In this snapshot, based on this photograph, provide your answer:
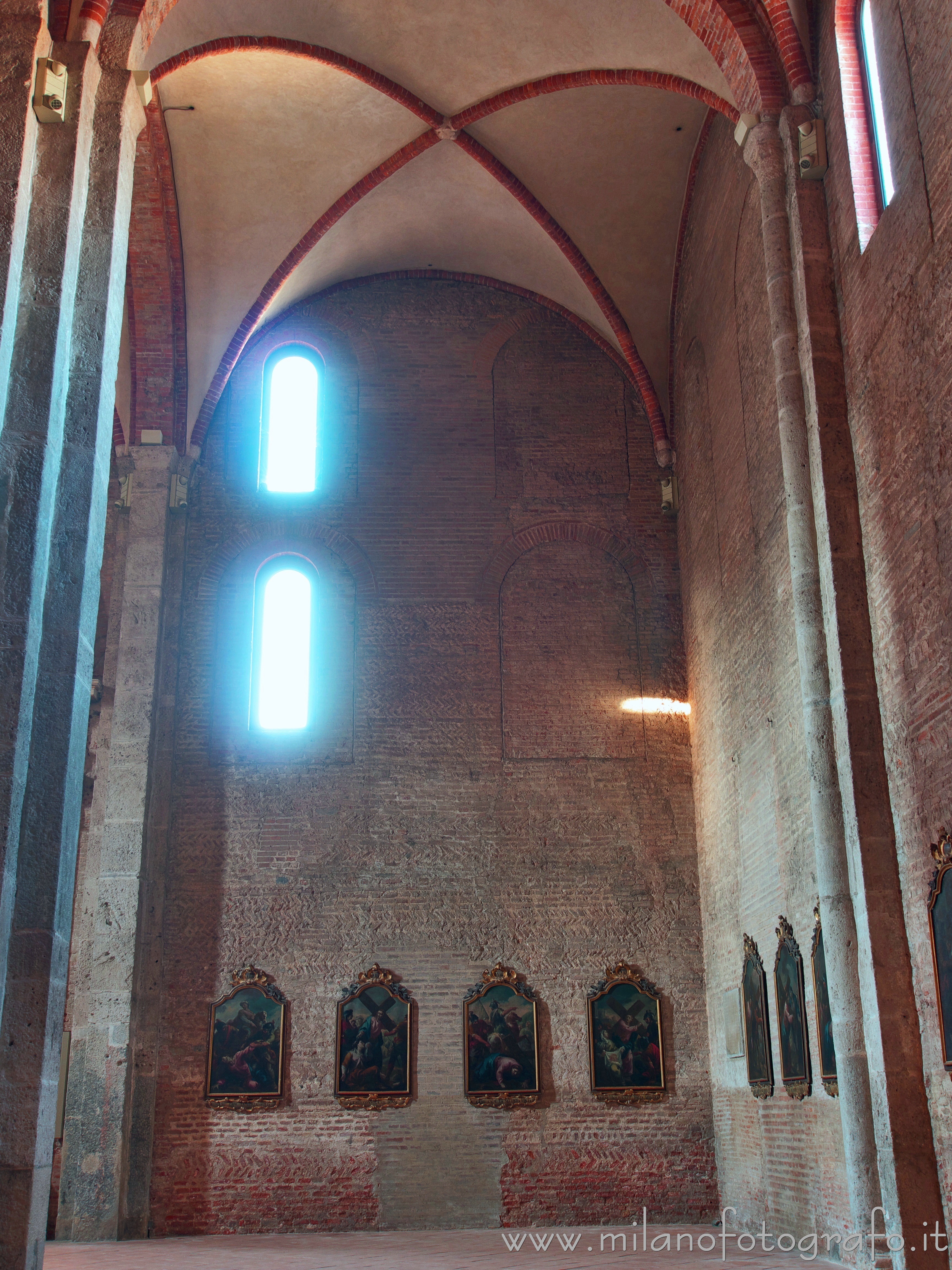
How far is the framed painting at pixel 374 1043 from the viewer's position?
40.6 feet

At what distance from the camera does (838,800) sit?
27.0ft

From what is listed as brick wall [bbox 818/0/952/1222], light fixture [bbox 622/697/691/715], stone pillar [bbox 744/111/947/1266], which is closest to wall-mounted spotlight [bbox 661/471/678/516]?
light fixture [bbox 622/697/691/715]

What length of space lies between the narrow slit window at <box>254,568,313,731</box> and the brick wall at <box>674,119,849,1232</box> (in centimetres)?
439

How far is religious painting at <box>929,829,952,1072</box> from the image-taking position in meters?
6.90

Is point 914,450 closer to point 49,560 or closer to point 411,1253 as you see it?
point 49,560

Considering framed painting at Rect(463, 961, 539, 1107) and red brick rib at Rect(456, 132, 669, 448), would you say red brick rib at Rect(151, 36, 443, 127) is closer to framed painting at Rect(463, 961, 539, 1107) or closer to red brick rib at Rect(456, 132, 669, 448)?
red brick rib at Rect(456, 132, 669, 448)

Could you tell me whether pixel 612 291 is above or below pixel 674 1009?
above

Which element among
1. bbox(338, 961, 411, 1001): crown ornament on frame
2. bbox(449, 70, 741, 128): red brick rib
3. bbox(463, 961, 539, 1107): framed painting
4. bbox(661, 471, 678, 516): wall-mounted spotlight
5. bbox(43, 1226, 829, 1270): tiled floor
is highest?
bbox(449, 70, 741, 128): red brick rib

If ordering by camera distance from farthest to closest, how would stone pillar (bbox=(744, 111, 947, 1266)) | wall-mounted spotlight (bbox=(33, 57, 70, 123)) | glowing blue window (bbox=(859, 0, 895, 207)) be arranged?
glowing blue window (bbox=(859, 0, 895, 207)), wall-mounted spotlight (bbox=(33, 57, 70, 123)), stone pillar (bbox=(744, 111, 947, 1266))

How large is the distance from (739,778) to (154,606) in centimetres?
660

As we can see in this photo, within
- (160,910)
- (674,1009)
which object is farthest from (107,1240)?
(674,1009)

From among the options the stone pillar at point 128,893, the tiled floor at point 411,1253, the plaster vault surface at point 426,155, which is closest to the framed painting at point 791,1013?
the tiled floor at point 411,1253

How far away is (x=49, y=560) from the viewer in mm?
7273

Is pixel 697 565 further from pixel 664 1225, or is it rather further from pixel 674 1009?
pixel 664 1225
